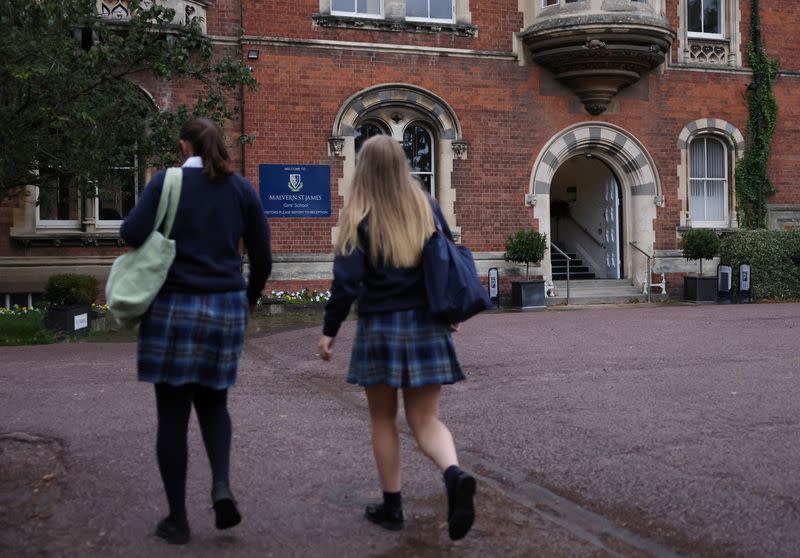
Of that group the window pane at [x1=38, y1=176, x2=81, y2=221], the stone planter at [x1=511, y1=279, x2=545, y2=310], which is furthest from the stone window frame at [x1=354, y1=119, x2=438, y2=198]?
the window pane at [x1=38, y1=176, x2=81, y2=221]

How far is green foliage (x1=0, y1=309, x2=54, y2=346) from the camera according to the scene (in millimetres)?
12516

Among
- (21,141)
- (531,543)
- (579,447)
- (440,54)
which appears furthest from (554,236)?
(531,543)

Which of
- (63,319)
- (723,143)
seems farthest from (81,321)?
(723,143)

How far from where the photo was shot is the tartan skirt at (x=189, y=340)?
12.5ft

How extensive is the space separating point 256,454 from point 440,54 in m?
14.0

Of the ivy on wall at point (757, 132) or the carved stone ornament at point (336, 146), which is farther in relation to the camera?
the ivy on wall at point (757, 132)

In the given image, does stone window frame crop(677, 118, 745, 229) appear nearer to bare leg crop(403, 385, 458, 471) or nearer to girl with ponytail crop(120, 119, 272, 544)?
bare leg crop(403, 385, 458, 471)

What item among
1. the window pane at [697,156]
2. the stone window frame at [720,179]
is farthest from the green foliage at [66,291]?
the window pane at [697,156]

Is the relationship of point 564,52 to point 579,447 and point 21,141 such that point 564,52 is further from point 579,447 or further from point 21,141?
point 579,447

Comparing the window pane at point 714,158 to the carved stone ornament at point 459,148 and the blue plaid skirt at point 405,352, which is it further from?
the blue plaid skirt at point 405,352

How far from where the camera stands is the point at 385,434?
4.05 meters

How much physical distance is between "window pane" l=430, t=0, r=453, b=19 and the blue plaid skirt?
51.2 feet

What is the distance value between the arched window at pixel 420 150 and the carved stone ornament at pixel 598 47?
285cm

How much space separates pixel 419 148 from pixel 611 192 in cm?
485
